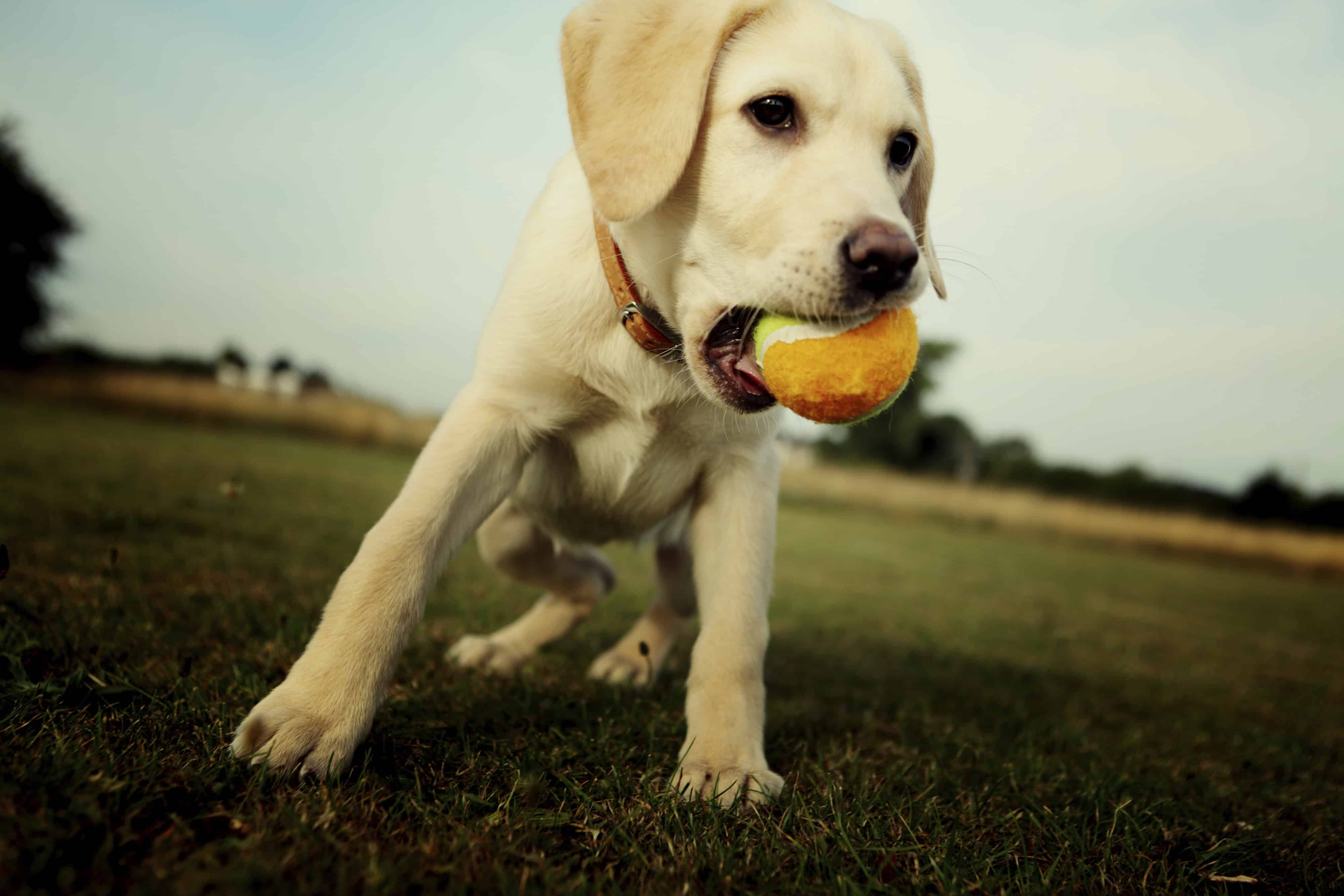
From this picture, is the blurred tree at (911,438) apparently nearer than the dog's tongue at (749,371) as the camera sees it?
No

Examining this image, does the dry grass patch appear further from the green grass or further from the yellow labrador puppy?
the yellow labrador puppy

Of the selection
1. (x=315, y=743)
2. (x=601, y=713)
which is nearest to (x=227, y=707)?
(x=315, y=743)

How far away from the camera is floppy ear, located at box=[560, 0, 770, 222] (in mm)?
1947

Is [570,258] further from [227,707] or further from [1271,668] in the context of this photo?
[1271,668]

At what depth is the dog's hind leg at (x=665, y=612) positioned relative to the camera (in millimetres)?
3215

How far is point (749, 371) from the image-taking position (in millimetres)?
2023

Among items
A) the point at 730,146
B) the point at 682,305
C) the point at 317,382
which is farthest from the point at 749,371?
the point at 317,382

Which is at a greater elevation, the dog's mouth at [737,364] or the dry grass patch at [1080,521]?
the dog's mouth at [737,364]

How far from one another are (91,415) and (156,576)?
14731mm

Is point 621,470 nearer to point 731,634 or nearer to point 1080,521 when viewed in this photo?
point 731,634

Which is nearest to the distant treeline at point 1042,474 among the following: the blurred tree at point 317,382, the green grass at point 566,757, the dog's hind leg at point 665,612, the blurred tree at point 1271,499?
the blurred tree at point 1271,499

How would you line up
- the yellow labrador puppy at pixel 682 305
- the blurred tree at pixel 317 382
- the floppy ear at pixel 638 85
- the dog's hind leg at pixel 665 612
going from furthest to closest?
the blurred tree at pixel 317 382 < the dog's hind leg at pixel 665 612 < the floppy ear at pixel 638 85 < the yellow labrador puppy at pixel 682 305

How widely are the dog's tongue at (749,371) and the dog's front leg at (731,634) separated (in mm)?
456

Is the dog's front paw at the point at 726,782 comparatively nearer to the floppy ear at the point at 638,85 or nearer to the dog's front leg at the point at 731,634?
the dog's front leg at the point at 731,634
